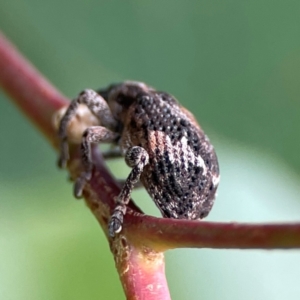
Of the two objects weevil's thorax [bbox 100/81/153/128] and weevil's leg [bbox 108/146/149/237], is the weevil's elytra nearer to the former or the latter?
weevil's leg [bbox 108/146/149/237]

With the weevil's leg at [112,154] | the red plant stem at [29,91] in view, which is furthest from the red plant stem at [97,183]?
the weevil's leg at [112,154]

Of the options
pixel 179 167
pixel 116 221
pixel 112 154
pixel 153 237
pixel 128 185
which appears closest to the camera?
pixel 153 237

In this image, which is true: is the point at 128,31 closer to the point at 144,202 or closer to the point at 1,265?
the point at 144,202

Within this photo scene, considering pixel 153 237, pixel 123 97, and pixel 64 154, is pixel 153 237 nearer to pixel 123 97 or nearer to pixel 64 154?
pixel 64 154

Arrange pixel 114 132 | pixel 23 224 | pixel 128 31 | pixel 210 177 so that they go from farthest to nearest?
pixel 128 31, pixel 114 132, pixel 23 224, pixel 210 177

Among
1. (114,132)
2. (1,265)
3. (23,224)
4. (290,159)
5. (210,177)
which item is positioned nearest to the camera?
(210,177)

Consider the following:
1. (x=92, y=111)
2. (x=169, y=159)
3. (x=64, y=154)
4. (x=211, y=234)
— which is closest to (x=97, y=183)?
(x=169, y=159)

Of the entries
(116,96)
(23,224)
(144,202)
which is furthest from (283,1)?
(23,224)
